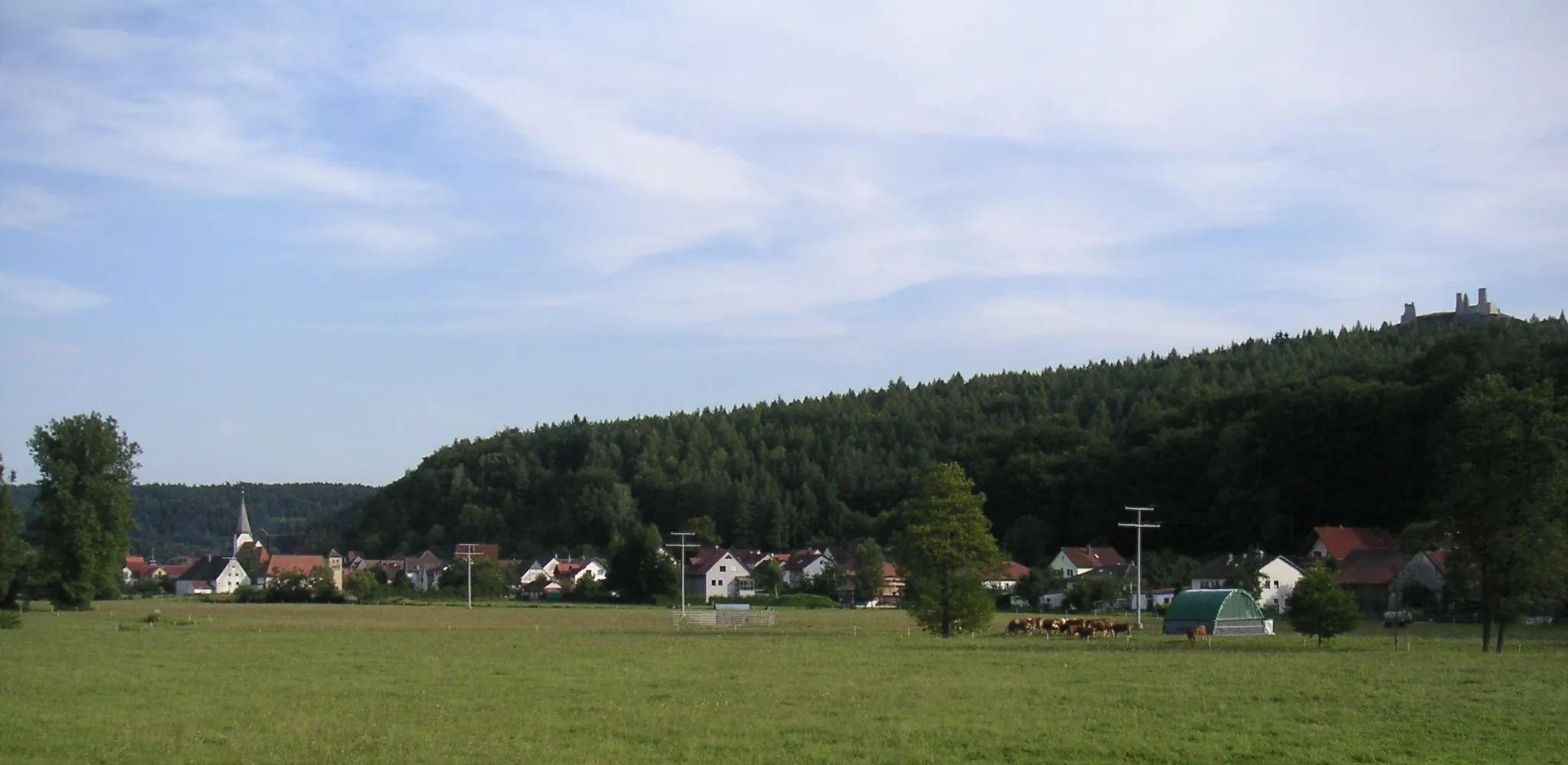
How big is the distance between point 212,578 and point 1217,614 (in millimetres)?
132642

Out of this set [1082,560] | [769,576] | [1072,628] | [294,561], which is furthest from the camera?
[294,561]

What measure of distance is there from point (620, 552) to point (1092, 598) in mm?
37919

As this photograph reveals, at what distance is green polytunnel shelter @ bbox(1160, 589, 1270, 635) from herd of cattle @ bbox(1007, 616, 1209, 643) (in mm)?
1126

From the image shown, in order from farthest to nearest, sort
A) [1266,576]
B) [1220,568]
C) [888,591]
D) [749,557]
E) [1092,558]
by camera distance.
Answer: [749,557]
[888,591]
[1092,558]
[1220,568]
[1266,576]

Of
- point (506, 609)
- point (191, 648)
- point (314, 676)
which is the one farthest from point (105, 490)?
point (314, 676)

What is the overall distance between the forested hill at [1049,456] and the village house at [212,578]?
18.5m

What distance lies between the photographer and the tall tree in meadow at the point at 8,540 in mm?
57406

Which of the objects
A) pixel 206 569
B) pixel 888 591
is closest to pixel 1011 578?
pixel 888 591

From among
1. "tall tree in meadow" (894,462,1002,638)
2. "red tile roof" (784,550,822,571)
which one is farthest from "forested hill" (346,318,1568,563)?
"tall tree in meadow" (894,462,1002,638)

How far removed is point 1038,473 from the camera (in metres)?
119

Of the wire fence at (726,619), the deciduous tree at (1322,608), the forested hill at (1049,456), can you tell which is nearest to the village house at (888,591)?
the forested hill at (1049,456)

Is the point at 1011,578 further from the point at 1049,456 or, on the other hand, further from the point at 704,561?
the point at 704,561

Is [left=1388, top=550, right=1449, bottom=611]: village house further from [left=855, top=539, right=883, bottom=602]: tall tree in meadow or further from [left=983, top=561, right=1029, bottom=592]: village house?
[left=855, top=539, right=883, bottom=602]: tall tree in meadow

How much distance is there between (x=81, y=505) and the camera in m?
68.8
